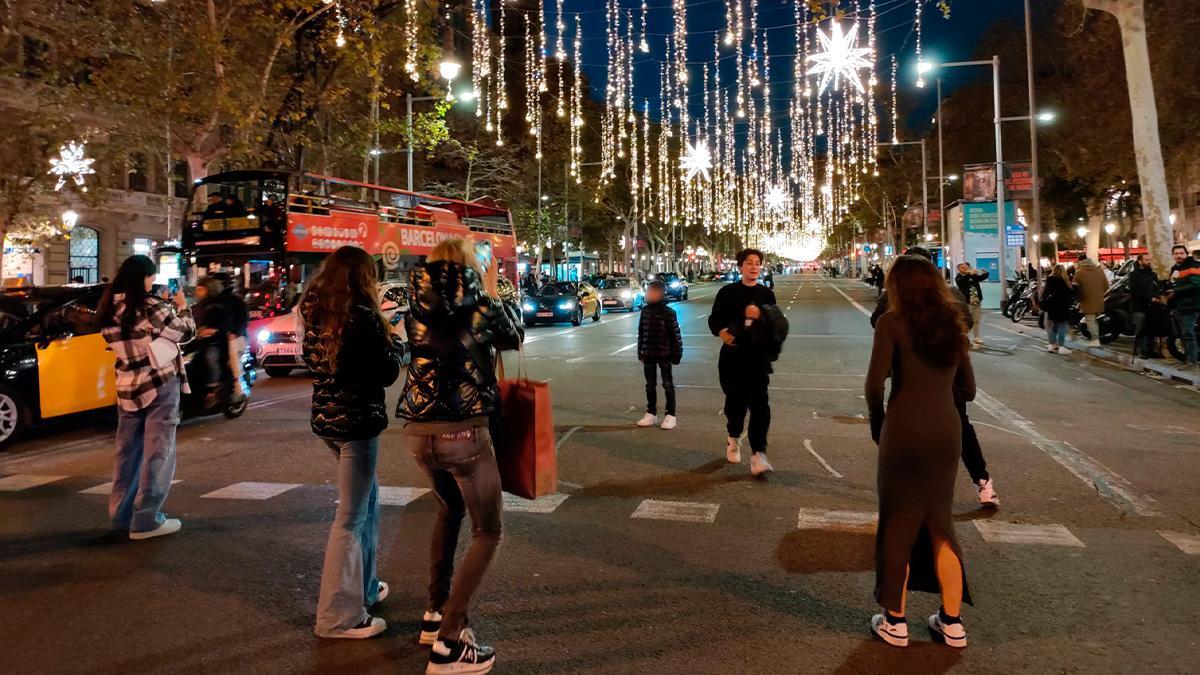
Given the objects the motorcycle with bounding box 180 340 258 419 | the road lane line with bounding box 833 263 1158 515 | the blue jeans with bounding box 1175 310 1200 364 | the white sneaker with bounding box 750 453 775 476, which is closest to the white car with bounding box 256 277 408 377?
the motorcycle with bounding box 180 340 258 419

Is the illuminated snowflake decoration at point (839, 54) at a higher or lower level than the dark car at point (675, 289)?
higher

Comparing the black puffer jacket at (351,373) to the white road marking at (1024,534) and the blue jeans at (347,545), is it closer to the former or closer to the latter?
the blue jeans at (347,545)

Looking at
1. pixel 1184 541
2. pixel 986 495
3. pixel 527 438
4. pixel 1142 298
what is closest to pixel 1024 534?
pixel 986 495

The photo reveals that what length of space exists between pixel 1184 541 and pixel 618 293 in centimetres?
3335

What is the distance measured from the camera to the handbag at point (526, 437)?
3.67 m

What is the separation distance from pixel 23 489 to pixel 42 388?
8.13ft

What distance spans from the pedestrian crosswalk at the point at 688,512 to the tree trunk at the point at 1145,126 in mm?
15252

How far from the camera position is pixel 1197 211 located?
49.4m

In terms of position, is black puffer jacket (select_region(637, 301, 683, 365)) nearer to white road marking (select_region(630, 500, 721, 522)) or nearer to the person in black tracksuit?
the person in black tracksuit

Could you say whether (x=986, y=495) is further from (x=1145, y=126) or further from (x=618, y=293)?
(x=618, y=293)

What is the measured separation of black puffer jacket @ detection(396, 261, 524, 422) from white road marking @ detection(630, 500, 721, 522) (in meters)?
2.76

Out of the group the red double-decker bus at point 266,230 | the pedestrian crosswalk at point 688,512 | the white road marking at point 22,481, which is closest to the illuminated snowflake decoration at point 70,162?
the red double-decker bus at point 266,230

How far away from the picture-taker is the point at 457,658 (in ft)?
11.6

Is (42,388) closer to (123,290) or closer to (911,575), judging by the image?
(123,290)
